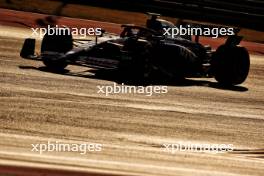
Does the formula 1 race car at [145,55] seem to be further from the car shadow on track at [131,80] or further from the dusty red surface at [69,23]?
the dusty red surface at [69,23]

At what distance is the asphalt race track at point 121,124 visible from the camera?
517cm

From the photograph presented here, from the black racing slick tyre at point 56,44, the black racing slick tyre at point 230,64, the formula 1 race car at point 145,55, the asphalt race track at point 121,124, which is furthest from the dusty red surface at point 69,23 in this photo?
the black racing slick tyre at point 56,44

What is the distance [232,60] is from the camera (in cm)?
1304

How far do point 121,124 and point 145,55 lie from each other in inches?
157

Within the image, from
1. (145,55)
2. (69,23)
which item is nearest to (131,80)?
(145,55)

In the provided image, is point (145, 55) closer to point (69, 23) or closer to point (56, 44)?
point (56, 44)

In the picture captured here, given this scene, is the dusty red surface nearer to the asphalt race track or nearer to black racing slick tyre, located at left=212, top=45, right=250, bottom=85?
the asphalt race track

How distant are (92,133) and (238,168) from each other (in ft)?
7.21

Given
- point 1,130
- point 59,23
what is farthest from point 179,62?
point 59,23

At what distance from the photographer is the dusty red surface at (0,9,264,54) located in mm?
20391

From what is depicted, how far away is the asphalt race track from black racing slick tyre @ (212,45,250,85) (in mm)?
330

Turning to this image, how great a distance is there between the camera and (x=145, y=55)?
12.0 metres

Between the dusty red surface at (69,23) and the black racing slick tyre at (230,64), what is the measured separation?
6.90 meters

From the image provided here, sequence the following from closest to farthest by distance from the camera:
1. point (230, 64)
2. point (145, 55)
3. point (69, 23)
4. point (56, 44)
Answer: point (145, 55)
point (56, 44)
point (230, 64)
point (69, 23)
